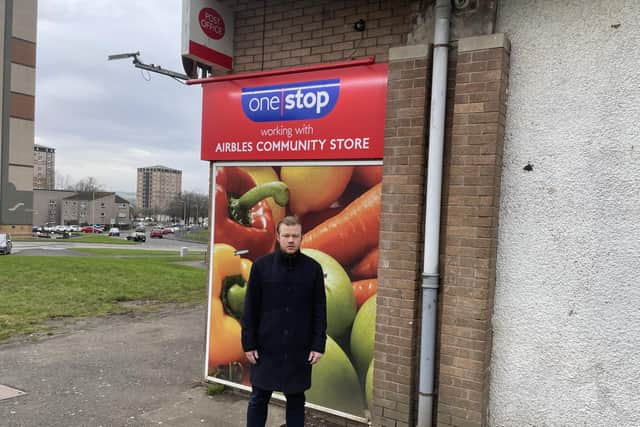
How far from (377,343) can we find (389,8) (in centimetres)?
283

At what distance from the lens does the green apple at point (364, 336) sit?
4234 millimetres

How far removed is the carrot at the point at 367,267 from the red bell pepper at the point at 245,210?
0.91m

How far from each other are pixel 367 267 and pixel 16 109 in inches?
2048

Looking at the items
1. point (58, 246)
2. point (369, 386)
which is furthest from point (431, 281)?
point (58, 246)

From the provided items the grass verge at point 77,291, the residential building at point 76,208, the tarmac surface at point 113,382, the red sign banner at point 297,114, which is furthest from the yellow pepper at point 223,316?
the residential building at point 76,208

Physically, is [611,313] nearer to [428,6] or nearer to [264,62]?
[428,6]

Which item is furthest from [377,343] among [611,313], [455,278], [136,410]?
[136,410]

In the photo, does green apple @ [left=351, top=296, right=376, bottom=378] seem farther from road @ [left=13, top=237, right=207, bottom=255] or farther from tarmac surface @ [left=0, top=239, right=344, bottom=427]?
road @ [left=13, top=237, right=207, bottom=255]

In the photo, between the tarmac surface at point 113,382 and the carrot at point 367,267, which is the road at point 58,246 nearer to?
the tarmac surface at point 113,382

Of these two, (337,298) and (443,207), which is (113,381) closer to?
(337,298)

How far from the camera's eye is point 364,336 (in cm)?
429

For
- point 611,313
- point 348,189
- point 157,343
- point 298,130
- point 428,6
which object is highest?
point 428,6

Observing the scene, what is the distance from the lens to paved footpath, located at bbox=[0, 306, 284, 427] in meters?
4.47

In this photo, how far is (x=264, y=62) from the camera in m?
4.89
